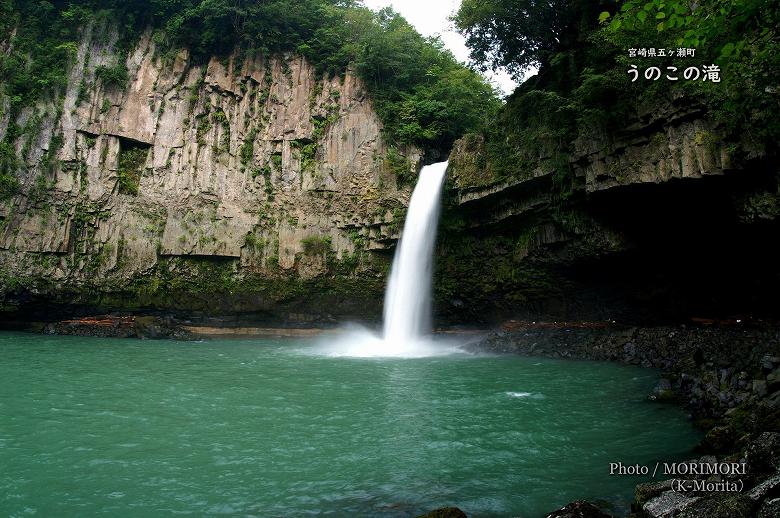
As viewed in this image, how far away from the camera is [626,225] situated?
53.2 ft

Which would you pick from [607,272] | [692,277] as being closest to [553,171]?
[607,272]

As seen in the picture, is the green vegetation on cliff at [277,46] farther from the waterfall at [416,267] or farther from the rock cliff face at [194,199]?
the waterfall at [416,267]

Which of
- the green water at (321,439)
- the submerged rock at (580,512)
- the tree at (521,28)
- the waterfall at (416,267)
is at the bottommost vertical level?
the green water at (321,439)

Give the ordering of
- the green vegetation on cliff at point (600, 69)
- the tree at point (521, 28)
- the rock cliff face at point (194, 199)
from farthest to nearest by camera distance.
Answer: the rock cliff face at point (194, 199) → the tree at point (521, 28) → the green vegetation on cliff at point (600, 69)

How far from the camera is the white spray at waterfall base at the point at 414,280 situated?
20625 millimetres

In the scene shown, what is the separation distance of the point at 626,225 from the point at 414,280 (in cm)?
869

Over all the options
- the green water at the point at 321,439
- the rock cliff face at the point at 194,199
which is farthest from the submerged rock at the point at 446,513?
the rock cliff face at the point at 194,199

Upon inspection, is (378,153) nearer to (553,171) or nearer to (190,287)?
(553,171)

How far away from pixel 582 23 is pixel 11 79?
26.0m

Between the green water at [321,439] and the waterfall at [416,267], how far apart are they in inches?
304

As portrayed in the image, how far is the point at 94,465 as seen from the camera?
6.52 m

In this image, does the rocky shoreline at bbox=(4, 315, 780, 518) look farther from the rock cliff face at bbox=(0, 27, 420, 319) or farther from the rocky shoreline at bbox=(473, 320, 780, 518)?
the rock cliff face at bbox=(0, 27, 420, 319)

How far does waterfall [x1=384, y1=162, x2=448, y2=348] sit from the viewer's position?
68.2 feet

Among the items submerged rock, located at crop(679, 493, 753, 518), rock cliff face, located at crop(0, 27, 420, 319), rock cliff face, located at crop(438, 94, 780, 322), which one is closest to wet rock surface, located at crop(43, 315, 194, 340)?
rock cliff face, located at crop(0, 27, 420, 319)
